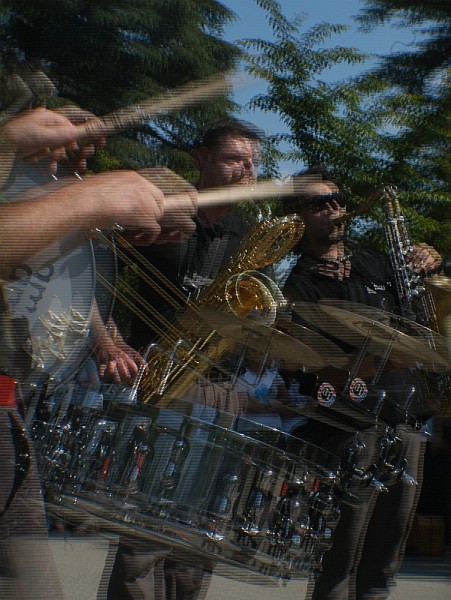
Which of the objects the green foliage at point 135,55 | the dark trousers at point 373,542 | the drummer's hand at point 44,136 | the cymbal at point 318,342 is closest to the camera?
the drummer's hand at point 44,136

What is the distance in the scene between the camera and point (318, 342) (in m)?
1.55

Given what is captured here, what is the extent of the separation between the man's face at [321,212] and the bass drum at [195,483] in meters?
0.40

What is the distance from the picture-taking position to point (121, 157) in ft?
4.71

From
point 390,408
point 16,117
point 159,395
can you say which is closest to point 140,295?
point 159,395

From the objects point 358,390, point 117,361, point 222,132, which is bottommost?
point 117,361

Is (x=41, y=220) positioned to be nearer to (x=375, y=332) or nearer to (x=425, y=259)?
(x=375, y=332)

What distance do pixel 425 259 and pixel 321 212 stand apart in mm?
261

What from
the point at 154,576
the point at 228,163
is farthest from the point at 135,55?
the point at 154,576

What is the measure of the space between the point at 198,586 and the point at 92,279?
67 cm

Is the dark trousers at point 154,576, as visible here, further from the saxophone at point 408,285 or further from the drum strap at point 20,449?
the saxophone at point 408,285

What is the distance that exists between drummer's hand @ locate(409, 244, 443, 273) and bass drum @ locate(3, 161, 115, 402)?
68cm

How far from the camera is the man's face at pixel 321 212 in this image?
1574 mm

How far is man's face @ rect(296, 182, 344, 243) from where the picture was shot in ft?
5.16

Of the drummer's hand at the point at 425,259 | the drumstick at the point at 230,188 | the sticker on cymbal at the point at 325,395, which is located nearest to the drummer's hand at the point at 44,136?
the drumstick at the point at 230,188
